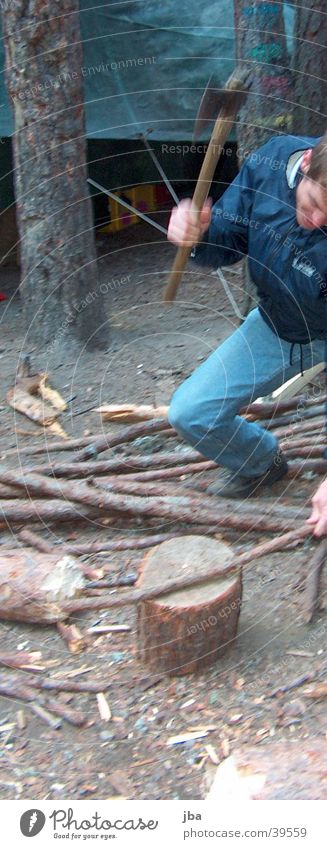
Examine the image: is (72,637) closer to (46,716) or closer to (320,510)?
(46,716)

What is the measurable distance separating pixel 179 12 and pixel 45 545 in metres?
4.00

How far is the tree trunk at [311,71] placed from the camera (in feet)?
14.7

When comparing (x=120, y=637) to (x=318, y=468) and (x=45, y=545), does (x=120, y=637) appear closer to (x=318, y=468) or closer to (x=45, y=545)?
(x=45, y=545)

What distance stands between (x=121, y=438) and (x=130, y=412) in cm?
39

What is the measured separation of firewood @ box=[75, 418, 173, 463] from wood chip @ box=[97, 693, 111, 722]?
51.1 inches

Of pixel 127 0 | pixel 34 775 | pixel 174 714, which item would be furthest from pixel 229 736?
pixel 127 0

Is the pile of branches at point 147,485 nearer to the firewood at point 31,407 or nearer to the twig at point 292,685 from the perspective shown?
the firewood at point 31,407

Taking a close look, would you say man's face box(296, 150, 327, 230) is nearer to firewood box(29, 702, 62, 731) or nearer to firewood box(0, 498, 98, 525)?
firewood box(0, 498, 98, 525)

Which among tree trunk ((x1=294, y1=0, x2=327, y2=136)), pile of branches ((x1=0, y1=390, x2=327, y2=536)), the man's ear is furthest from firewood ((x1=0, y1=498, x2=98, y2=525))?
tree trunk ((x1=294, y1=0, x2=327, y2=136))

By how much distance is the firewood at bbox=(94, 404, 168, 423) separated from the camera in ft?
13.7

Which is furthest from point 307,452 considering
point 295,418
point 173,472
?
point 173,472

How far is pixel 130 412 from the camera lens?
4.21 m

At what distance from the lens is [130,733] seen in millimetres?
2564

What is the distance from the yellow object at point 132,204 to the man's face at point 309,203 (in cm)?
405
